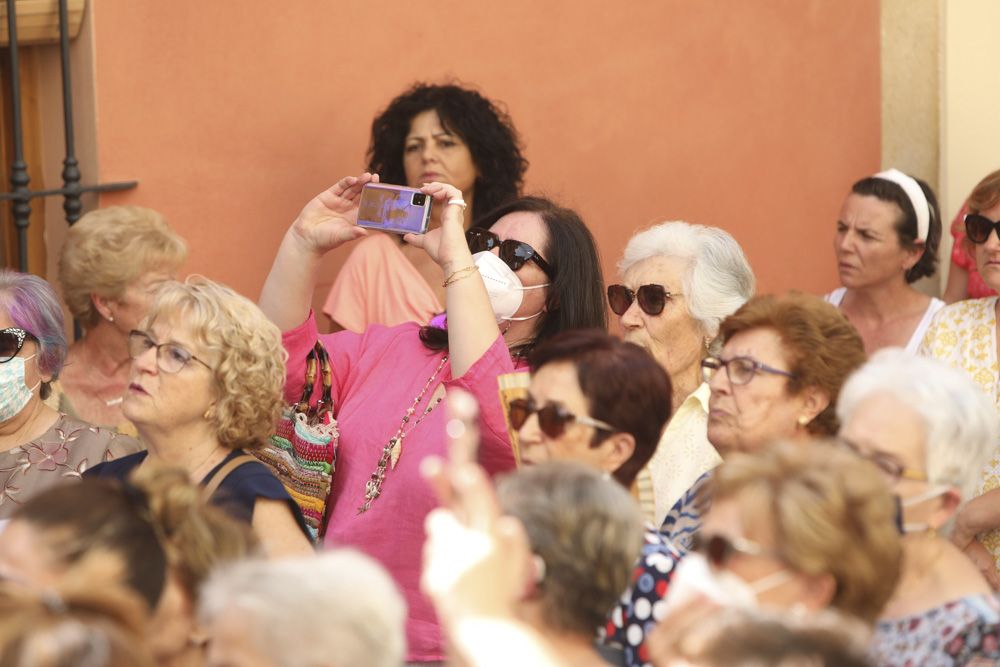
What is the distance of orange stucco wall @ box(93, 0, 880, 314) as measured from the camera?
5770mm

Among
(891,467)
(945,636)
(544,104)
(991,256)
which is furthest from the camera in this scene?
(544,104)

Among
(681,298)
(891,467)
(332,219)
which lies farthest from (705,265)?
(891,467)

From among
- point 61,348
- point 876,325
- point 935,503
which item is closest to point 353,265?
point 61,348

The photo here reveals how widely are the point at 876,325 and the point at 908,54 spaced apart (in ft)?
8.42

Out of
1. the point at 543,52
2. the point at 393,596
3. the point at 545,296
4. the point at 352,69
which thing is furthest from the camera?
the point at 543,52

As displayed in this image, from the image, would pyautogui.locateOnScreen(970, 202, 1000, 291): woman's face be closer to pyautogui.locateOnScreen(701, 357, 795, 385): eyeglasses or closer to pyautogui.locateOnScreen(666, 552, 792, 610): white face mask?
pyautogui.locateOnScreen(701, 357, 795, 385): eyeglasses

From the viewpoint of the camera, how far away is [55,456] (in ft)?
14.5

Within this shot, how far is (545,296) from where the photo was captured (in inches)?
179

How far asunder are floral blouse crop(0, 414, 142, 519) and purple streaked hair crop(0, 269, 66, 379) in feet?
0.61

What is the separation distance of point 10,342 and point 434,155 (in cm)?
200

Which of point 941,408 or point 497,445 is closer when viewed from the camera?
point 941,408

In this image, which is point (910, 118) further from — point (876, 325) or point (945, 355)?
point (945, 355)

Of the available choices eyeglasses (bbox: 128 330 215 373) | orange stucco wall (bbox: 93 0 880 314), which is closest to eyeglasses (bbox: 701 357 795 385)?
eyeglasses (bbox: 128 330 215 373)

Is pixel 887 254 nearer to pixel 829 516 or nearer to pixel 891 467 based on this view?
pixel 891 467
